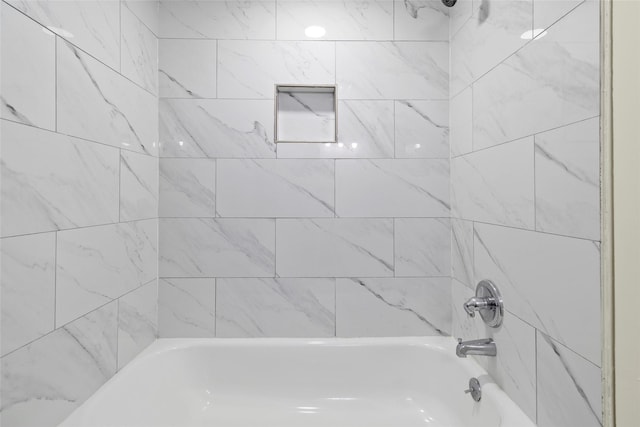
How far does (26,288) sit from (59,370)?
0.31 m

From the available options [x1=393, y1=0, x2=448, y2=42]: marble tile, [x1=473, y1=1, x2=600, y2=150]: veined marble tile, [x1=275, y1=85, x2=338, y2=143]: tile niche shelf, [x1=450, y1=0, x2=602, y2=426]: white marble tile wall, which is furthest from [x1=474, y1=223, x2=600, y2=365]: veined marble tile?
[x1=393, y1=0, x2=448, y2=42]: marble tile

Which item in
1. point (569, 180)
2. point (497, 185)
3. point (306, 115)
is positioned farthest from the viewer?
point (306, 115)

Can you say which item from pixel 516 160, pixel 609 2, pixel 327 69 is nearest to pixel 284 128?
pixel 327 69

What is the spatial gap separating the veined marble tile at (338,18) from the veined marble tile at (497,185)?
77 centimetres

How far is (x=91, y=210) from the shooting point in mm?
1301

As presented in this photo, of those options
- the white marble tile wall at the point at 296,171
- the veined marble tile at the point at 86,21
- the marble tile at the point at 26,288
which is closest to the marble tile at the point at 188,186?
the white marble tile wall at the point at 296,171

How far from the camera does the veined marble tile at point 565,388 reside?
36.0 inches

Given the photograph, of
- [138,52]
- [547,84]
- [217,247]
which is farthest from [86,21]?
[547,84]

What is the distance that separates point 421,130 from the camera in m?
1.86

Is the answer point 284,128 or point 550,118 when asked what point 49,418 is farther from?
point 550,118

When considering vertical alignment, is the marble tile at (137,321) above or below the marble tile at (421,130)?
below

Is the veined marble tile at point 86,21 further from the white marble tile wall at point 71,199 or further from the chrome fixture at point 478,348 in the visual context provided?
the chrome fixture at point 478,348

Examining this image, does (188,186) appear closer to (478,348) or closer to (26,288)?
(26,288)

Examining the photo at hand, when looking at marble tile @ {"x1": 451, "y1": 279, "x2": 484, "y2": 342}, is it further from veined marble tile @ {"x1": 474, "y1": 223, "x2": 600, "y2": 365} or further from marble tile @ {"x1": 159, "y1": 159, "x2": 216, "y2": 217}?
marble tile @ {"x1": 159, "y1": 159, "x2": 216, "y2": 217}
